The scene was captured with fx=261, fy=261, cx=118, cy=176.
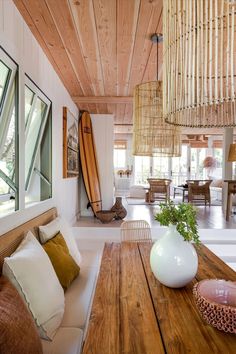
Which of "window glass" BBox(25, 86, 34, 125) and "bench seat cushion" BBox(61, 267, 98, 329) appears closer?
"bench seat cushion" BBox(61, 267, 98, 329)

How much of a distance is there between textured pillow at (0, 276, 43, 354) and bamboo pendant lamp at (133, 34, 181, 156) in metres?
1.60

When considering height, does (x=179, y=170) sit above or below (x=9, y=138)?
below

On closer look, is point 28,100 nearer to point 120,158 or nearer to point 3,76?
point 3,76

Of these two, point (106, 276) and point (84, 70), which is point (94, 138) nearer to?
point (84, 70)

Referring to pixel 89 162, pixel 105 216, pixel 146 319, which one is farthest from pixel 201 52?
pixel 89 162

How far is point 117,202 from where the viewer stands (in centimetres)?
529

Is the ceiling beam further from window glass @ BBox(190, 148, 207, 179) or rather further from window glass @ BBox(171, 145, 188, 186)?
window glass @ BBox(190, 148, 207, 179)

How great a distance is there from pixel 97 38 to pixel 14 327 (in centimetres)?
244

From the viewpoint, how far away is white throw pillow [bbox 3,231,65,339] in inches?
56.8

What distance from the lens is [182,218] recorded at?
5.09 feet

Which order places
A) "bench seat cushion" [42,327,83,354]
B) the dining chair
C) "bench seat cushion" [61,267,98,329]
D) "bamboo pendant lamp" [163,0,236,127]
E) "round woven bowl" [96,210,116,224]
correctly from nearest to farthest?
"bamboo pendant lamp" [163,0,236,127] < "bench seat cushion" [42,327,83,354] < "bench seat cushion" [61,267,98,329] < the dining chair < "round woven bowl" [96,210,116,224]

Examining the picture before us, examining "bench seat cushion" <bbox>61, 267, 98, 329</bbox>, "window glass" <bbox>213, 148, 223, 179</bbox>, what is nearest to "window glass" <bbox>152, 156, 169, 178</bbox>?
"window glass" <bbox>213, 148, 223, 179</bbox>

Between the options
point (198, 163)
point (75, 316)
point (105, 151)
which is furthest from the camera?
point (198, 163)

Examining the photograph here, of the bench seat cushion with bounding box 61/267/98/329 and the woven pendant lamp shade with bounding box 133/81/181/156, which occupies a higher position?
the woven pendant lamp shade with bounding box 133/81/181/156
